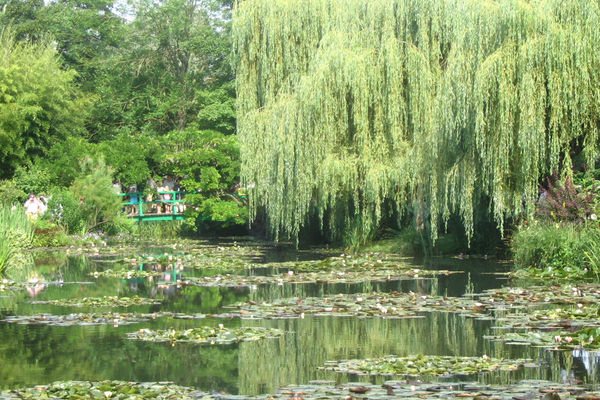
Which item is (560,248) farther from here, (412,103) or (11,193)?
(11,193)

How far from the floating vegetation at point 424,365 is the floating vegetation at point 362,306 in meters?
2.89

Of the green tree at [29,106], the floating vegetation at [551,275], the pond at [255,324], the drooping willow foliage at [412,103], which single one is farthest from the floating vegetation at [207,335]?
the green tree at [29,106]

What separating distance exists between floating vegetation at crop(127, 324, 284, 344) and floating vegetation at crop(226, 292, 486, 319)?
49.4 inches

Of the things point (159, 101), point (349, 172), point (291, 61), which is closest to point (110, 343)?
point (349, 172)

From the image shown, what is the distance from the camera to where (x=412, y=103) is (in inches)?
787

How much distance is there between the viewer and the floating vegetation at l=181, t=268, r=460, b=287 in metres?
15.2

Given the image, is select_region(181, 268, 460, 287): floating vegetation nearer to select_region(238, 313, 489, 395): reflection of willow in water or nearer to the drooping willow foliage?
the drooping willow foliage

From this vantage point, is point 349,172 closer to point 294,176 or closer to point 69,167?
point 294,176

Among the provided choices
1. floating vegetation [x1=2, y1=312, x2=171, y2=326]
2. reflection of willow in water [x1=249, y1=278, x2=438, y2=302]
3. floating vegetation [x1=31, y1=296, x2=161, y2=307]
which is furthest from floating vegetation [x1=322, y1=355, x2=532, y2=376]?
floating vegetation [x1=31, y1=296, x2=161, y2=307]

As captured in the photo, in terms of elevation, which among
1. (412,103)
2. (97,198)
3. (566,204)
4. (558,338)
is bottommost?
(558,338)

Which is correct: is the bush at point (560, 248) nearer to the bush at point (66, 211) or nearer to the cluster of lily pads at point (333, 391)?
the cluster of lily pads at point (333, 391)

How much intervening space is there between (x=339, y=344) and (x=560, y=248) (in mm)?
7756

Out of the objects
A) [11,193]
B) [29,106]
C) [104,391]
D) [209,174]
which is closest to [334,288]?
[104,391]

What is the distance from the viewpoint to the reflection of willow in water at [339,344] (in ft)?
25.7
